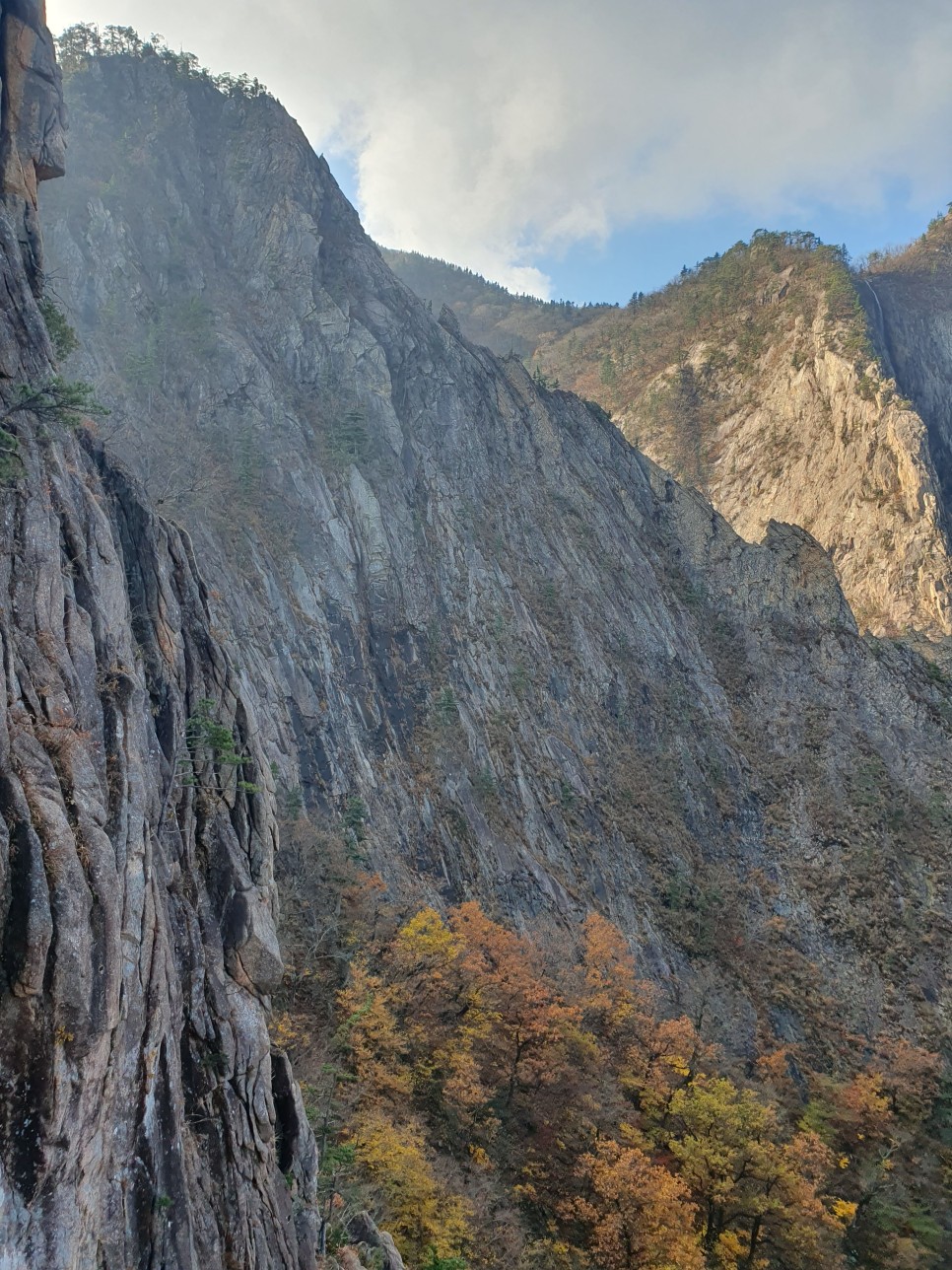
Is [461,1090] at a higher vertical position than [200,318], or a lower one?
lower

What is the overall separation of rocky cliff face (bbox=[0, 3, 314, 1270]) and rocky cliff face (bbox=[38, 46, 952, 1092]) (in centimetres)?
1081

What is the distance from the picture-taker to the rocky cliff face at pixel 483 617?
31.2 m

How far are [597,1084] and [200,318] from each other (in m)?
41.0

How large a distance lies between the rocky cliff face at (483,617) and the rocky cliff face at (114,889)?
10806mm

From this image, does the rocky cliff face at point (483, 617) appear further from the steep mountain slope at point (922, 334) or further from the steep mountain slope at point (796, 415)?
the steep mountain slope at point (922, 334)

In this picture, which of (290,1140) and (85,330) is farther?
(85,330)

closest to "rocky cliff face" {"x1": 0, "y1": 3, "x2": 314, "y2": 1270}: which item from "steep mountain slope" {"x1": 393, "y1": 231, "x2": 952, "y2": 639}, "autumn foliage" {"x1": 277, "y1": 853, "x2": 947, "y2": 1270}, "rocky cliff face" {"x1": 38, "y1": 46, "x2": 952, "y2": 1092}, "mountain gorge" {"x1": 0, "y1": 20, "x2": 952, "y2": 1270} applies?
"mountain gorge" {"x1": 0, "y1": 20, "x2": 952, "y2": 1270}

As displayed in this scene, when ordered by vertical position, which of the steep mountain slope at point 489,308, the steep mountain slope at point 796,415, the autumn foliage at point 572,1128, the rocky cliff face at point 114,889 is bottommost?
the autumn foliage at point 572,1128

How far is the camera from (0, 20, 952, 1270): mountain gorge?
988cm

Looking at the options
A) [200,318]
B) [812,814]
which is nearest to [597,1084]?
[812,814]

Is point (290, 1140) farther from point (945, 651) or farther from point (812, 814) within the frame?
point (945, 651)

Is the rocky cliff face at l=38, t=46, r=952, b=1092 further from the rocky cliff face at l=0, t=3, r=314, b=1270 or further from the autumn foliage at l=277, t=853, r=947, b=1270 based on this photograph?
the rocky cliff face at l=0, t=3, r=314, b=1270

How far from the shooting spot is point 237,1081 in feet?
36.1

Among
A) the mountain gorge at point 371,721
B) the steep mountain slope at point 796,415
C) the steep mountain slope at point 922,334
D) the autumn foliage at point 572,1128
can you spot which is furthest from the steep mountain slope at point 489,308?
the autumn foliage at point 572,1128
